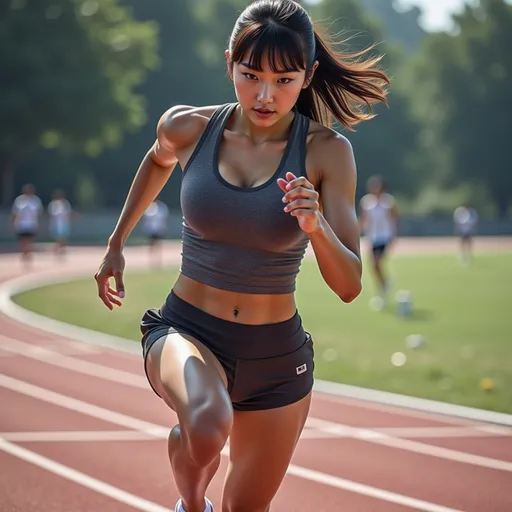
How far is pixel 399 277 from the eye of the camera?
1053 inches

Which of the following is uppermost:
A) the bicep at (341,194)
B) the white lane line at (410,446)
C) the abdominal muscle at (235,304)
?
the bicep at (341,194)

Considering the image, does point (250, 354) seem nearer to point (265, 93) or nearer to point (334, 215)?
Answer: point (334, 215)

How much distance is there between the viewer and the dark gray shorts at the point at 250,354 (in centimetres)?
378

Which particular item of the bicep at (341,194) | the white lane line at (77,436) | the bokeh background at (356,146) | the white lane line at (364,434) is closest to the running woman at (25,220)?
the bokeh background at (356,146)

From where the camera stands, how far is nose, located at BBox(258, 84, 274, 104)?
363 centimetres

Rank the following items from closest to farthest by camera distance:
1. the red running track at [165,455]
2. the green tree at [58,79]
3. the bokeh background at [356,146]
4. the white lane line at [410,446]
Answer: the red running track at [165,455] < the white lane line at [410,446] < the bokeh background at [356,146] < the green tree at [58,79]

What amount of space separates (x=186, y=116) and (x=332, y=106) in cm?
55

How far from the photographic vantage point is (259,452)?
12.5 ft

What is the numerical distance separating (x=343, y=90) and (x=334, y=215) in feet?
2.27

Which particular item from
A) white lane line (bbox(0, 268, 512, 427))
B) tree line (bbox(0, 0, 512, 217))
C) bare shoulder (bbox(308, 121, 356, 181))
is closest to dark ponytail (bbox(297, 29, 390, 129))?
bare shoulder (bbox(308, 121, 356, 181))

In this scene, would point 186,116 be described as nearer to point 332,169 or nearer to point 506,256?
point 332,169

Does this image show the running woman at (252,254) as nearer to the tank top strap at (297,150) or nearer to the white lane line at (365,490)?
the tank top strap at (297,150)

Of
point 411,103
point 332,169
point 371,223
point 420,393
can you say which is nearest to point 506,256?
point 371,223

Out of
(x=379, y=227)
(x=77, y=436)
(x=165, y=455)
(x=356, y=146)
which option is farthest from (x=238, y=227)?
(x=356, y=146)
